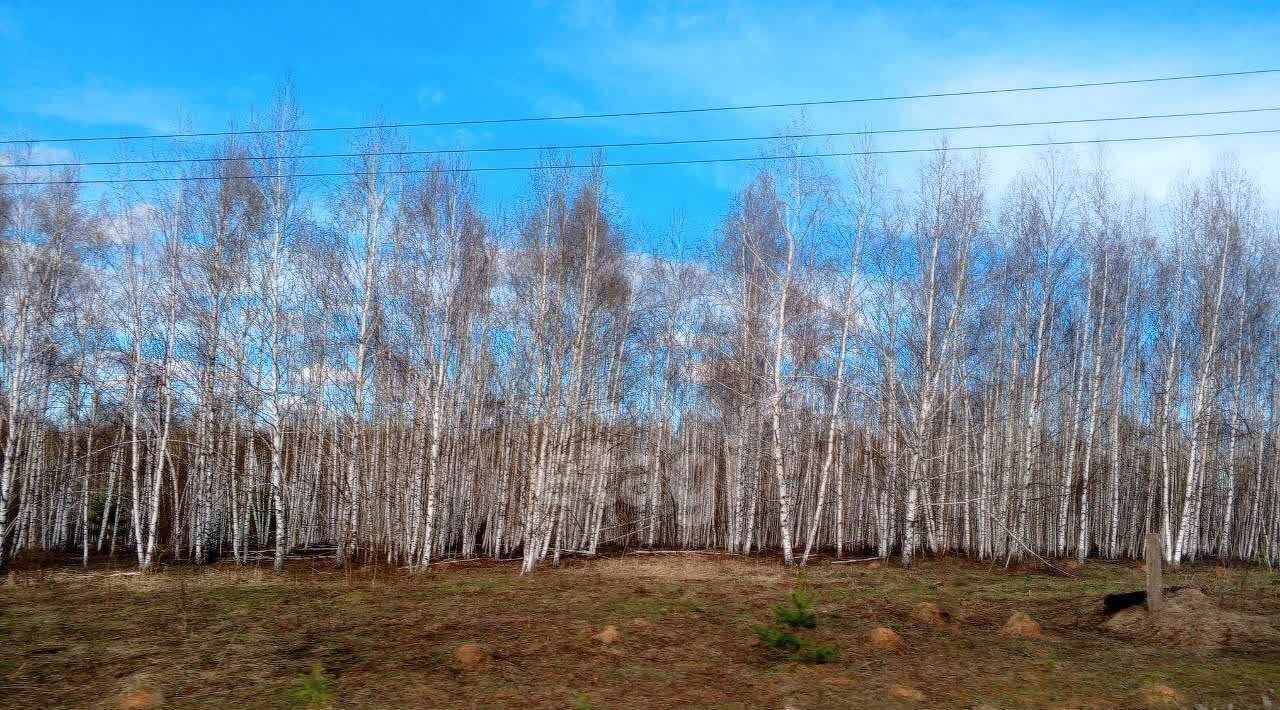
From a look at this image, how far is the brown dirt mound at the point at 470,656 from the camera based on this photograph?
21.4 feet

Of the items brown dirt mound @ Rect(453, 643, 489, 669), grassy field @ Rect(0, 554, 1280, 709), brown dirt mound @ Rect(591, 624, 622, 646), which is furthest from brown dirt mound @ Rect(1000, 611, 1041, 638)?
brown dirt mound @ Rect(453, 643, 489, 669)

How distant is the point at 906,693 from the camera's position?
5652 millimetres

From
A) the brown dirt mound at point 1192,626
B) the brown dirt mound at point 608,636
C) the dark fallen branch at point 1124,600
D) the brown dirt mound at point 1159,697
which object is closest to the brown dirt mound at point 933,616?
the brown dirt mound at point 1192,626

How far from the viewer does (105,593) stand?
35.7 ft

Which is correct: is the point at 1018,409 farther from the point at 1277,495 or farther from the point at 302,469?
the point at 302,469

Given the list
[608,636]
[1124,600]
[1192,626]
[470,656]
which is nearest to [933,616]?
[1124,600]

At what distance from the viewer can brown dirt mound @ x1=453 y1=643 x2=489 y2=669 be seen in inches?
256

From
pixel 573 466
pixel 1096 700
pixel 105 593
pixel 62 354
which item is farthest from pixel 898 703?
pixel 62 354

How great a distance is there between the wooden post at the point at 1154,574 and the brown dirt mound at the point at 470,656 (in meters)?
6.81

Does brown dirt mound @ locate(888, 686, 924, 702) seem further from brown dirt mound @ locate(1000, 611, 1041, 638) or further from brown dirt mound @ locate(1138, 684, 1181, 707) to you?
brown dirt mound @ locate(1000, 611, 1041, 638)

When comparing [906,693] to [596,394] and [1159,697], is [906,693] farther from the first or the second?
[596,394]

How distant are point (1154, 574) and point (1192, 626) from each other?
60 centimetres

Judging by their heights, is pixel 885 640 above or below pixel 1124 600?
below

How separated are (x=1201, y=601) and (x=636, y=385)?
52.1ft
